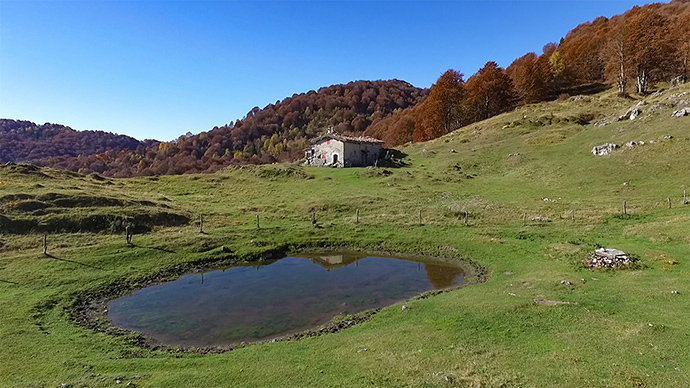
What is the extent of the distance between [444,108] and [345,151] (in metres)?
41.6

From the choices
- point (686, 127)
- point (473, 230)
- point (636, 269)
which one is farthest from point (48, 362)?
point (686, 127)

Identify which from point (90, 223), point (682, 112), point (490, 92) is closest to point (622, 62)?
point (490, 92)

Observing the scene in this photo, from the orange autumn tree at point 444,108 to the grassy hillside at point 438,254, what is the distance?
33046 mm

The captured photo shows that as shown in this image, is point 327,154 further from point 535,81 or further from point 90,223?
point 535,81

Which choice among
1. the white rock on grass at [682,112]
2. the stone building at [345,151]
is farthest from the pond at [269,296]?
the white rock on grass at [682,112]

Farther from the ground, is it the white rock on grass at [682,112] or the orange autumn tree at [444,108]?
the orange autumn tree at [444,108]

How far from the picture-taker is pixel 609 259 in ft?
68.6

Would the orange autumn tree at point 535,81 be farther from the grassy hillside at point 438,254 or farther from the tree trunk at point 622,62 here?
the grassy hillside at point 438,254

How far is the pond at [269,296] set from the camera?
58.0ft

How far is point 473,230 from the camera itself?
3262cm

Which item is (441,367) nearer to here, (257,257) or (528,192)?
(257,257)

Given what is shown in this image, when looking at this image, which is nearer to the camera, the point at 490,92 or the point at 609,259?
the point at 609,259

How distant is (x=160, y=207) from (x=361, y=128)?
156273 mm

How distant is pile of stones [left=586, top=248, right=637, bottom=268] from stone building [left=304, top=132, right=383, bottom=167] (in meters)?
49.6
